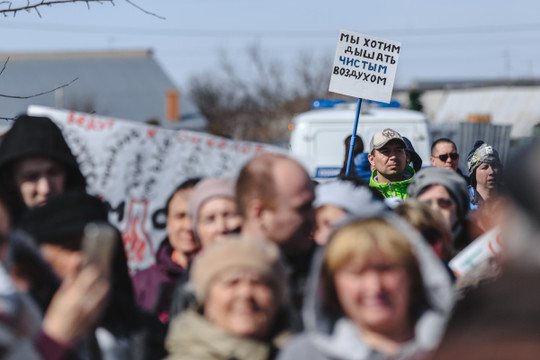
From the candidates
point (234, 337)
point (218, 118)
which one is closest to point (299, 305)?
point (234, 337)

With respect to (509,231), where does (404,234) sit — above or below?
below

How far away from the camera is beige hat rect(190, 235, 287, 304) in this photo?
130 inches

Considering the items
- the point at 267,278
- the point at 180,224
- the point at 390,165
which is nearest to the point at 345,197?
the point at 180,224

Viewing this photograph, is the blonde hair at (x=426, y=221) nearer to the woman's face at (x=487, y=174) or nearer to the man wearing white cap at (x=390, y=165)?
the man wearing white cap at (x=390, y=165)

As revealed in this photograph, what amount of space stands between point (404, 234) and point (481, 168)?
4.52m

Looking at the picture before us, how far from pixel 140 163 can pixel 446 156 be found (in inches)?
158

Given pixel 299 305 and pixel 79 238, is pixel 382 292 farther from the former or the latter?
pixel 79 238

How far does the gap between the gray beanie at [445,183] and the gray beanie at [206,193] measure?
0.95 metres

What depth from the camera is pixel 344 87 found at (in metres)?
7.63

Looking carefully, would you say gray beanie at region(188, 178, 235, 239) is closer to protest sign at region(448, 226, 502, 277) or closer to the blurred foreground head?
protest sign at region(448, 226, 502, 277)

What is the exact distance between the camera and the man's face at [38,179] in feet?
14.1

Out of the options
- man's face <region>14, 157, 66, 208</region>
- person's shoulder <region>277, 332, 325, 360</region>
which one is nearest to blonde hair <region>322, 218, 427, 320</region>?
person's shoulder <region>277, 332, 325, 360</region>

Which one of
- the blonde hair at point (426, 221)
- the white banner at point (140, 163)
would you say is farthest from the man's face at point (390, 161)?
the blonde hair at point (426, 221)

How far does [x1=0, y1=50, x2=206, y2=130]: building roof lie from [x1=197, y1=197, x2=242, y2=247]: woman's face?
193 ft
